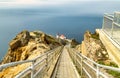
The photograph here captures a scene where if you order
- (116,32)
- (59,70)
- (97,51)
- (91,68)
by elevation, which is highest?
(91,68)

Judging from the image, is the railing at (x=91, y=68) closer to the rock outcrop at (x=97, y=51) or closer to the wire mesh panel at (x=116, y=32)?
the wire mesh panel at (x=116, y=32)

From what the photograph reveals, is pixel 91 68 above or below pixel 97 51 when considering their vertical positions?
above

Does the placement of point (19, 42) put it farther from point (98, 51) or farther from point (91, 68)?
point (91, 68)

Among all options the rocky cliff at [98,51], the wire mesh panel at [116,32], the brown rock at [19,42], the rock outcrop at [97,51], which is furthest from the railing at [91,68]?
the brown rock at [19,42]

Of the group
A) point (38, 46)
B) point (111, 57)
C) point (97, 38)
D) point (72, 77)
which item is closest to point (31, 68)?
point (72, 77)

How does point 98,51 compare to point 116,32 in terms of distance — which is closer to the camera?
point 116,32

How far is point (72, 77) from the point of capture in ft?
63.4

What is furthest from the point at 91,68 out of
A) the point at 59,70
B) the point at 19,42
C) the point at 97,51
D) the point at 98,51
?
the point at 19,42

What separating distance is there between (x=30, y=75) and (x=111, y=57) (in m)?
12.7

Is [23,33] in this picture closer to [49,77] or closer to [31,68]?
[49,77]

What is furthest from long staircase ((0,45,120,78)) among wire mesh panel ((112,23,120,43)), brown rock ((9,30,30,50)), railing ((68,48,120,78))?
brown rock ((9,30,30,50))

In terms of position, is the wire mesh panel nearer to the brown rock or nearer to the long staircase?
the long staircase

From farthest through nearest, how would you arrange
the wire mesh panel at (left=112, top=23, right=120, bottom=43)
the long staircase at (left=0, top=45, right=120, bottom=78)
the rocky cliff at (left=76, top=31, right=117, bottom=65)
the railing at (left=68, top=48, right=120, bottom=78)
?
the rocky cliff at (left=76, top=31, right=117, bottom=65)
the wire mesh panel at (left=112, top=23, right=120, bottom=43)
the railing at (left=68, top=48, right=120, bottom=78)
the long staircase at (left=0, top=45, right=120, bottom=78)

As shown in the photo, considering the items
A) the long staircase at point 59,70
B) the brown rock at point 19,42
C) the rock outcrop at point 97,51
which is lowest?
the brown rock at point 19,42
